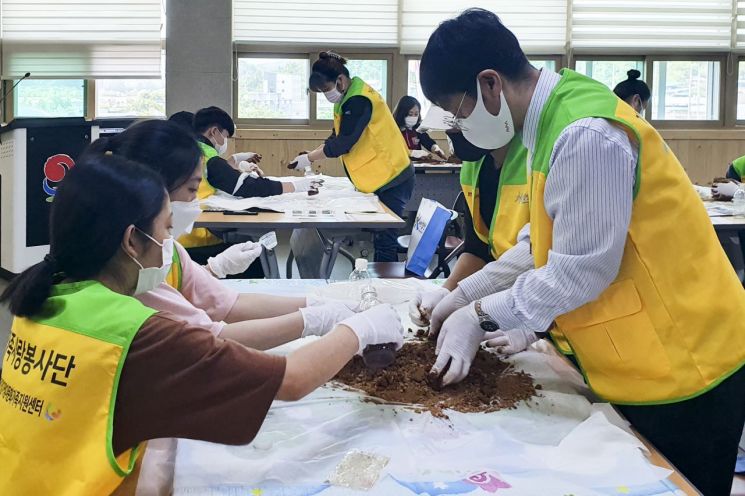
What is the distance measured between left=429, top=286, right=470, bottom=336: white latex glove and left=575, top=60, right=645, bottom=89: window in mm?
6141

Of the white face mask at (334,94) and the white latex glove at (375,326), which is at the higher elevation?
the white face mask at (334,94)

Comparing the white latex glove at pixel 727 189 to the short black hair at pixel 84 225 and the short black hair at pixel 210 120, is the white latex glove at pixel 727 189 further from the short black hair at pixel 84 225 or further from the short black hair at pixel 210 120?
the short black hair at pixel 84 225

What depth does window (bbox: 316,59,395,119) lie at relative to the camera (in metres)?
7.05

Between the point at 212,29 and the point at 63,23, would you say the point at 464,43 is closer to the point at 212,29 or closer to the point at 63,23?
the point at 212,29

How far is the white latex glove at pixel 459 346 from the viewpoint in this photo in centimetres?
134

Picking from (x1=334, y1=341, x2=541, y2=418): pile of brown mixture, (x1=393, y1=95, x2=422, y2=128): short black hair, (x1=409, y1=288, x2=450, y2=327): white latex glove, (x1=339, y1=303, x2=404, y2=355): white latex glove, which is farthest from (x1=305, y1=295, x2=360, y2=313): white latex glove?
(x1=393, y1=95, x2=422, y2=128): short black hair

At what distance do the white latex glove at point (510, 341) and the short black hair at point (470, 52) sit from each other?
1.88 feet

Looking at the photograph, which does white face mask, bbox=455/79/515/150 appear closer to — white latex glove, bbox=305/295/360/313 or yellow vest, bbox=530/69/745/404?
yellow vest, bbox=530/69/745/404

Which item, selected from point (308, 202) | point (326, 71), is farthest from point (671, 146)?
point (308, 202)

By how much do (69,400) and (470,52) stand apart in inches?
34.4

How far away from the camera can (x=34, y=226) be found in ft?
8.84

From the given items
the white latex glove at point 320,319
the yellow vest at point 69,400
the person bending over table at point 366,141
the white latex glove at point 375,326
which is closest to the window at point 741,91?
the person bending over table at point 366,141

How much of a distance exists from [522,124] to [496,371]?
51 cm

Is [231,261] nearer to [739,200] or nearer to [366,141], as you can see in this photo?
[366,141]
